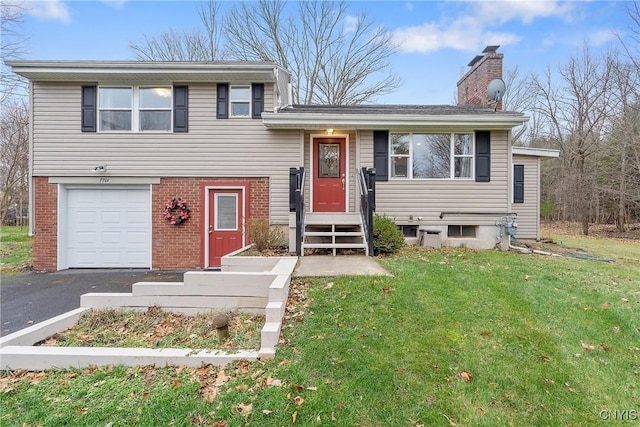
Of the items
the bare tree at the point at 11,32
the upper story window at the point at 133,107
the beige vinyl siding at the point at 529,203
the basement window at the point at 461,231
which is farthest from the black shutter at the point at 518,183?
the bare tree at the point at 11,32

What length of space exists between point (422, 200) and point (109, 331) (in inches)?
287

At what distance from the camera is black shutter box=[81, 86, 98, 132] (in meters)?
7.90

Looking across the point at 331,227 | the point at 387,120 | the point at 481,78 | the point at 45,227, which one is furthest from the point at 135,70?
the point at 481,78

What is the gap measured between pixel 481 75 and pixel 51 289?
13489 mm

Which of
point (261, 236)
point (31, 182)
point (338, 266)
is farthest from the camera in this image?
point (31, 182)

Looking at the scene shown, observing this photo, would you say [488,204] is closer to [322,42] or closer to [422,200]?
[422,200]

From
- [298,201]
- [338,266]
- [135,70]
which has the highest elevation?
[135,70]

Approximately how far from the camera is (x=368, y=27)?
701 inches

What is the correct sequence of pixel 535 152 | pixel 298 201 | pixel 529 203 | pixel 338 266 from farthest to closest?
pixel 529 203
pixel 535 152
pixel 298 201
pixel 338 266

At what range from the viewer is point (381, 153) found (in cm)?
816

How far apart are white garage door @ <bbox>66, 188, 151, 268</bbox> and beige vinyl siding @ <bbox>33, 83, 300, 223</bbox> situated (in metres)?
0.59

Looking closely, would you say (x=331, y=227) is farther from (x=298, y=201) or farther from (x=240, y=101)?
(x=240, y=101)

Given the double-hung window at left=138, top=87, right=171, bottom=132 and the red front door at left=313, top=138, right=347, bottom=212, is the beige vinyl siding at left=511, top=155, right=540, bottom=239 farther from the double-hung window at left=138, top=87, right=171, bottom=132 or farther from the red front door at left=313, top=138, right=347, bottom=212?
the double-hung window at left=138, top=87, right=171, bottom=132

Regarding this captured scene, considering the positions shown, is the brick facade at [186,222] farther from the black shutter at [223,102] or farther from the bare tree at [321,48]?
the bare tree at [321,48]
